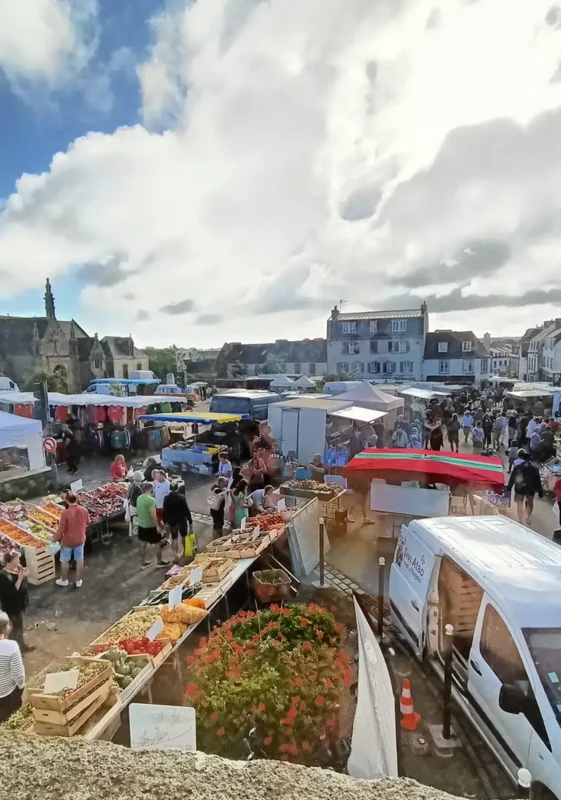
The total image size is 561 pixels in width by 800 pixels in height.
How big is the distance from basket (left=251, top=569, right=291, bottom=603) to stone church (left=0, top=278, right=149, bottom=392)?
29.5 meters

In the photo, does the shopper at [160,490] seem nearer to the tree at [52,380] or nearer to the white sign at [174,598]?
the white sign at [174,598]

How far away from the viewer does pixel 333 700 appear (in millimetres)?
3465

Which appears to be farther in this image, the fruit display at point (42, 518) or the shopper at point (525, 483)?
the shopper at point (525, 483)

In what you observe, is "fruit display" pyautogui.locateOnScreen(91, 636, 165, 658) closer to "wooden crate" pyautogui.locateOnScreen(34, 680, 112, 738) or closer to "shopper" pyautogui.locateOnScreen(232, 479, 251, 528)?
"wooden crate" pyautogui.locateOnScreen(34, 680, 112, 738)

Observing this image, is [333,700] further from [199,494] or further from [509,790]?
[199,494]

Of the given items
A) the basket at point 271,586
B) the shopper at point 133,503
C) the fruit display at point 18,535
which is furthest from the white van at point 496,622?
the fruit display at point 18,535

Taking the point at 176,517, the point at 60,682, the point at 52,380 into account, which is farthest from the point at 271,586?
the point at 52,380

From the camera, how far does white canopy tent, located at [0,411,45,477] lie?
11352 millimetres

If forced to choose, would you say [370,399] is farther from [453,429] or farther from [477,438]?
[477,438]

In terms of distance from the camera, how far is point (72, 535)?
22.8 ft

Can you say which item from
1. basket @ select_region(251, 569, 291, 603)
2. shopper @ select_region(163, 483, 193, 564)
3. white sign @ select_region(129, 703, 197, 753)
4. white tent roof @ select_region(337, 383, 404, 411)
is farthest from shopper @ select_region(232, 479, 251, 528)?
white tent roof @ select_region(337, 383, 404, 411)

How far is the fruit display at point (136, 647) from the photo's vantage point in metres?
4.04

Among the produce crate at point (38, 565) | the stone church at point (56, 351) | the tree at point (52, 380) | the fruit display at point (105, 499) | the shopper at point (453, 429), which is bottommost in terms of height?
the produce crate at point (38, 565)

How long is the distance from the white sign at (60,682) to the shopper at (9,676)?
69 centimetres
